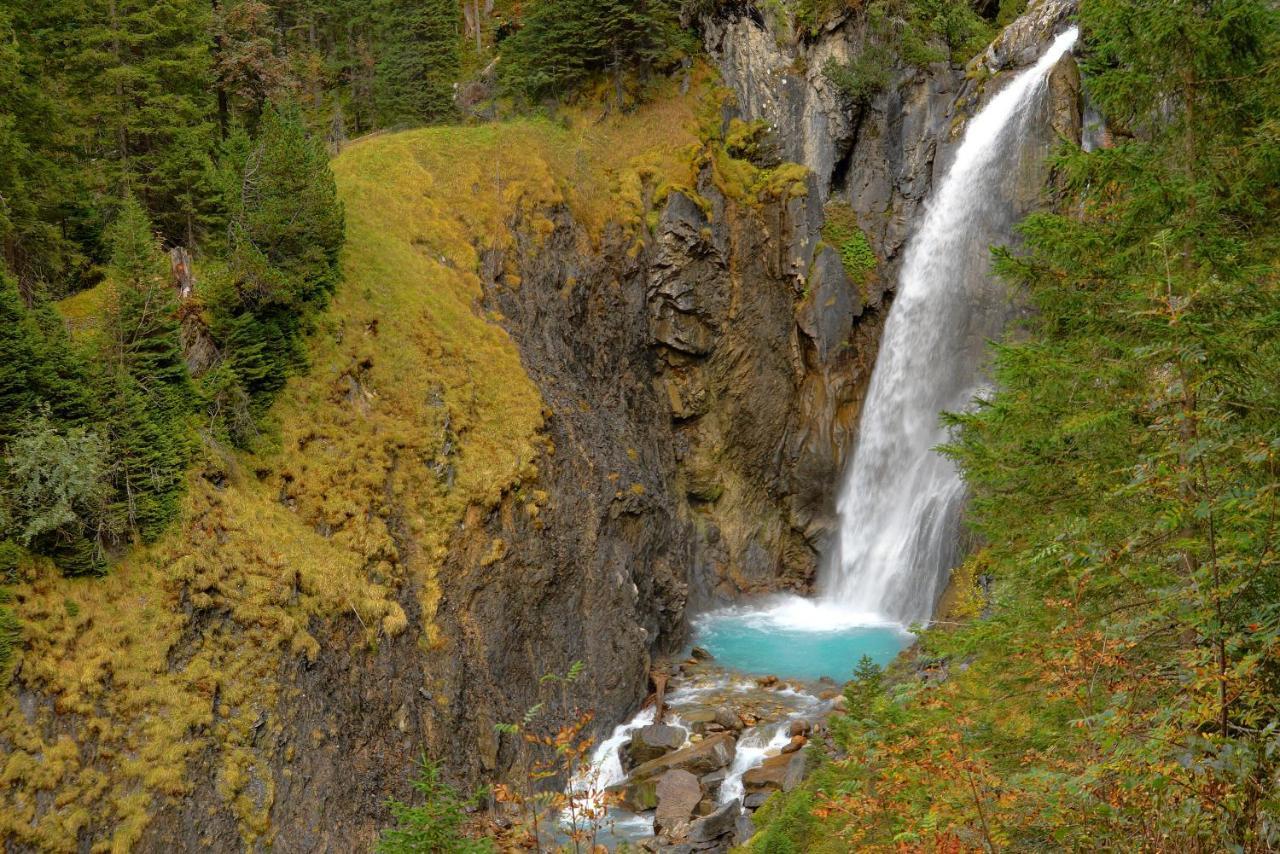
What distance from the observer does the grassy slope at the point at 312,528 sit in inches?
468

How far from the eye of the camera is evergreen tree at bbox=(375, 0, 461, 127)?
37000 mm

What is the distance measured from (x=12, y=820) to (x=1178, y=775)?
13597 mm

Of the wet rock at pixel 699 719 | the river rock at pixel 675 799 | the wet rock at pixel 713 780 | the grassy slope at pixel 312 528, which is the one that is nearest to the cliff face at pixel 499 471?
the grassy slope at pixel 312 528

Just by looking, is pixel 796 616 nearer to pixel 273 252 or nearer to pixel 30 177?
pixel 273 252

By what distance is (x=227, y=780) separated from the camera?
41.6 feet

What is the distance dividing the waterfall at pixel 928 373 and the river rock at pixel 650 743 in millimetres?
9750

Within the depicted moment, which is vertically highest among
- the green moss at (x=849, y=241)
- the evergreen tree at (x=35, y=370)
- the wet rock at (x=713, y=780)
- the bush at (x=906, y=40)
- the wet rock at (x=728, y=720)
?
the bush at (x=906, y=40)

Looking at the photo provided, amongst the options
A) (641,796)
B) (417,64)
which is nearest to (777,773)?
(641,796)

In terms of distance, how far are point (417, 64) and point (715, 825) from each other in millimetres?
35656

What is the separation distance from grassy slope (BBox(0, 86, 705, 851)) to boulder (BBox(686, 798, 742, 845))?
6791mm

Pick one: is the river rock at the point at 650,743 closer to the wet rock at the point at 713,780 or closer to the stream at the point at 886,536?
the stream at the point at 886,536

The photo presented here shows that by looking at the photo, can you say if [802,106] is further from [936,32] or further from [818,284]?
[818,284]

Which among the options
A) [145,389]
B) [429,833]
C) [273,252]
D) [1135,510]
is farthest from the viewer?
[273,252]

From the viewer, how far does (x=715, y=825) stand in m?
15.7
